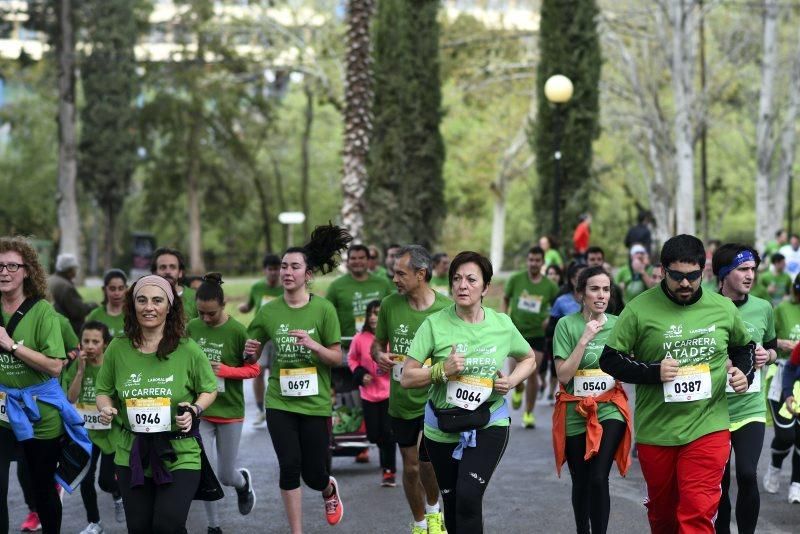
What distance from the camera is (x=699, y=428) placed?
21.3 feet

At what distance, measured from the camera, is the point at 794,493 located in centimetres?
954

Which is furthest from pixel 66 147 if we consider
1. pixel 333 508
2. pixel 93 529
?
pixel 333 508

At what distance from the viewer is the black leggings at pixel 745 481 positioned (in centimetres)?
746

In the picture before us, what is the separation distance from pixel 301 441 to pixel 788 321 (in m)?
3.66

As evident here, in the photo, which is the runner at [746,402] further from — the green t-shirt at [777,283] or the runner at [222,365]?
the green t-shirt at [777,283]

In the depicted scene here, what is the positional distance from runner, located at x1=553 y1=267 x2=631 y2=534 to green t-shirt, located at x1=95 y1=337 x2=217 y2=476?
2.19 m

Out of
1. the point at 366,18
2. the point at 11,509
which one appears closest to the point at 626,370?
the point at 11,509

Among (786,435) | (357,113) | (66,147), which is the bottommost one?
(786,435)

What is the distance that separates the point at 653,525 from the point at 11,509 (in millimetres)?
5426

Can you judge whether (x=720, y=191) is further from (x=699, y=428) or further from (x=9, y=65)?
(x=699, y=428)

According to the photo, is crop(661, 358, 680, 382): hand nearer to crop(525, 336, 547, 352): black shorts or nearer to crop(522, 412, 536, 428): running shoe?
crop(522, 412, 536, 428): running shoe

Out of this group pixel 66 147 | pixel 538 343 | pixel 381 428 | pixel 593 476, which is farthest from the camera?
pixel 66 147

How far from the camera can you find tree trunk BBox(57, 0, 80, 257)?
35656 mm

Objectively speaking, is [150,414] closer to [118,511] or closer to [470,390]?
[470,390]
